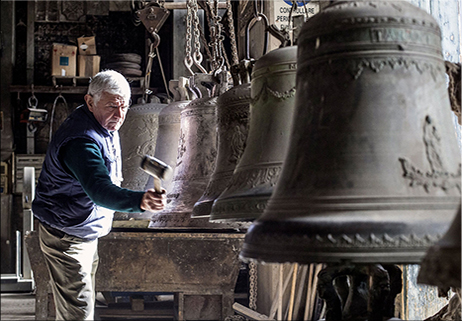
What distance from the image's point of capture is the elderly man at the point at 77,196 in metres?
2.99

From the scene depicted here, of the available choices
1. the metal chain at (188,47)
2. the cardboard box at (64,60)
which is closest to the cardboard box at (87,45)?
the cardboard box at (64,60)

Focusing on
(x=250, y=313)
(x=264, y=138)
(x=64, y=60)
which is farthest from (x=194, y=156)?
(x=64, y=60)

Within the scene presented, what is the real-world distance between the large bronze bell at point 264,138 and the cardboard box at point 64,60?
7.73 m

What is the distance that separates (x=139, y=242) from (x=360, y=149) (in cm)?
332

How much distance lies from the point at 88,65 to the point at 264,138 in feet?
25.9

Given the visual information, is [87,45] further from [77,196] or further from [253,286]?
[77,196]

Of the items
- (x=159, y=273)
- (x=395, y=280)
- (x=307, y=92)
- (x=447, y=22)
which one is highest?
(x=447, y=22)

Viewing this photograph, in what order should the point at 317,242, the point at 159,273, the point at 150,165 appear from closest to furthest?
the point at 317,242, the point at 150,165, the point at 159,273

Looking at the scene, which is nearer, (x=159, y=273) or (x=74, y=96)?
(x=159, y=273)

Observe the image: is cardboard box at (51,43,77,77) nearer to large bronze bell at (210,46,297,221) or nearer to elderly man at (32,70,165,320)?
elderly man at (32,70,165,320)

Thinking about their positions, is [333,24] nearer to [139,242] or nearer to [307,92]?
[307,92]

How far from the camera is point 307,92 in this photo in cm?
154

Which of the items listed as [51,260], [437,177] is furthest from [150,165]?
[51,260]

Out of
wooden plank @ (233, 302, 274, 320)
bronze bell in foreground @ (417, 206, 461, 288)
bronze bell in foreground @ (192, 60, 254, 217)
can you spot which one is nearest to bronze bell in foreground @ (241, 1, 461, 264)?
bronze bell in foreground @ (417, 206, 461, 288)
